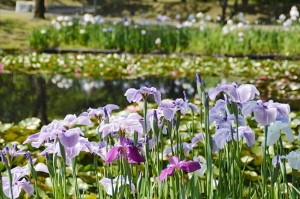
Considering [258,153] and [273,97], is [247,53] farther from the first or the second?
[258,153]

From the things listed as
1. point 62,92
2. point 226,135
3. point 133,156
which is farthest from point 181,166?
point 62,92

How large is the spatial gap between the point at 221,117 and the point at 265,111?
0.83 feet

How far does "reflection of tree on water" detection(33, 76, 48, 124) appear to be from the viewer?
544 centimetres

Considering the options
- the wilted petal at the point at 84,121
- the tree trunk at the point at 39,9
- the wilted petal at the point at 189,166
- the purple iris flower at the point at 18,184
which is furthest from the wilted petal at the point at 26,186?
the tree trunk at the point at 39,9

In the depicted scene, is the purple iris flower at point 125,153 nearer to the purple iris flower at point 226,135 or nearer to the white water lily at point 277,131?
the purple iris flower at point 226,135

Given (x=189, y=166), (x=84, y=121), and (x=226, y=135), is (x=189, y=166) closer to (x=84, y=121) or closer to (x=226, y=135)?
(x=226, y=135)

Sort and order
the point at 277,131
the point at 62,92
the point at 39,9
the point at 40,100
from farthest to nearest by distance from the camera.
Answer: the point at 39,9 < the point at 62,92 < the point at 40,100 < the point at 277,131

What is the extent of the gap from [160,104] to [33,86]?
6.01 m

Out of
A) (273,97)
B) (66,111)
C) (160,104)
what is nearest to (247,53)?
(273,97)

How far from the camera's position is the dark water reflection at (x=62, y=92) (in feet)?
18.6

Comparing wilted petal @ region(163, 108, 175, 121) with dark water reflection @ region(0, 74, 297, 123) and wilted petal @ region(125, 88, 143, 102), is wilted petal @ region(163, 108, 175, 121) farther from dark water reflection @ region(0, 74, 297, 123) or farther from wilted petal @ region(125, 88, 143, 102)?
dark water reflection @ region(0, 74, 297, 123)

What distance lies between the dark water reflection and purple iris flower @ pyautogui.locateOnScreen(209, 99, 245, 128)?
3443mm

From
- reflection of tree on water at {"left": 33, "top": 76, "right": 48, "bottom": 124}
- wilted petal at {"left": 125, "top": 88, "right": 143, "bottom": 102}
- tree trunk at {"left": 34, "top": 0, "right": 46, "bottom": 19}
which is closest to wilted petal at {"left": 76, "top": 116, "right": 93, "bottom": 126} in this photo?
wilted petal at {"left": 125, "top": 88, "right": 143, "bottom": 102}

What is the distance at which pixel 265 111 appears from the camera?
5.35 ft
